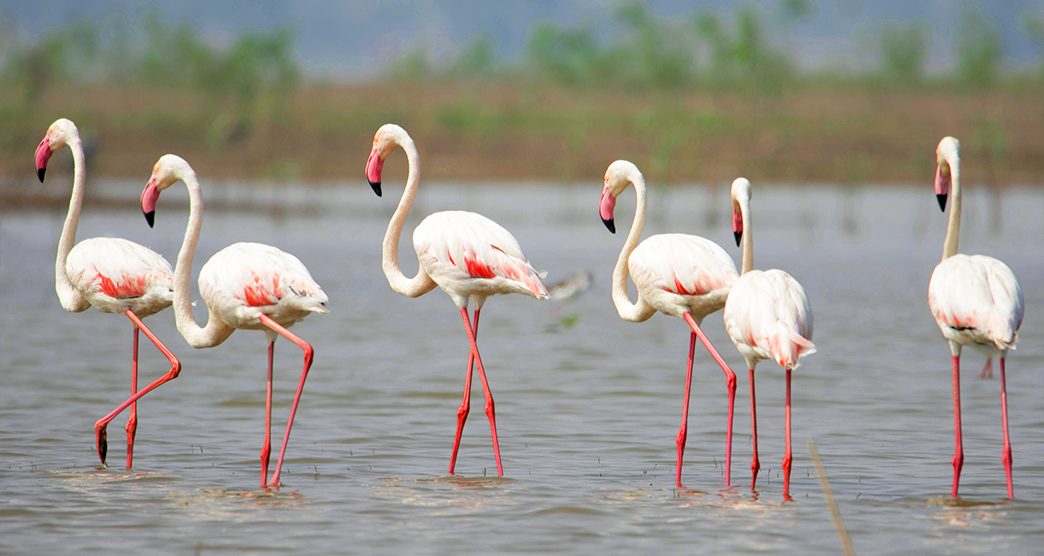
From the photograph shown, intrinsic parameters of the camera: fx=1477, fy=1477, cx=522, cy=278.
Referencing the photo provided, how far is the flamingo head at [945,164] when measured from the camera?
6.90m

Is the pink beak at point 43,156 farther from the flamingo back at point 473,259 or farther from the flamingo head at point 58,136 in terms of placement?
the flamingo back at point 473,259

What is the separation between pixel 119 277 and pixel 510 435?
7.52 feet

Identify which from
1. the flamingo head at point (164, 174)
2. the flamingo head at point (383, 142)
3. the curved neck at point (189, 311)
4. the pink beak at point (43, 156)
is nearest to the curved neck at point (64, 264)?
the pink beak at point (43, 156)

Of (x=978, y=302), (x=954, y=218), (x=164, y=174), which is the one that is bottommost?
(x=978, y=302)

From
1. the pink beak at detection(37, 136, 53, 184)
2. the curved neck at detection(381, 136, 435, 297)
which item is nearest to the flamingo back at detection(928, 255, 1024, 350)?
the curved neck at detection(381, 136, 435, 297)

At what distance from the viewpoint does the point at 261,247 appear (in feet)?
22.5

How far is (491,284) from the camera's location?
23.1 feet

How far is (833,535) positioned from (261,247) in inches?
114

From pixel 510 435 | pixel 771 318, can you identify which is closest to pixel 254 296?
pixel 510 435

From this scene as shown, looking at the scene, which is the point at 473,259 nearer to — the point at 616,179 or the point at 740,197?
the point at 616,179

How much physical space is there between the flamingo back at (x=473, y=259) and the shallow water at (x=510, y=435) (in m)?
0.90

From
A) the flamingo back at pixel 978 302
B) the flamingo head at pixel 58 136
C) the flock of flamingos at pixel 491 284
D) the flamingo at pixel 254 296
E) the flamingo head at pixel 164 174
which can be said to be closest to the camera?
the flamingo back at pixel 978 302

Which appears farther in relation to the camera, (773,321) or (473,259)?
(473,259)

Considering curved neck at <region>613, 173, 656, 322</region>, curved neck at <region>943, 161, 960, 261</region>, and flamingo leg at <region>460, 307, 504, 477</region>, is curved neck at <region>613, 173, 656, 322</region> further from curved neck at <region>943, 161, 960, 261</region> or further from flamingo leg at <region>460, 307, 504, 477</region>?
curved neck at <region>943, 161, 960, 261</region>
